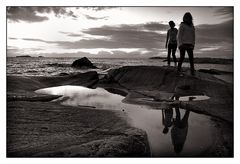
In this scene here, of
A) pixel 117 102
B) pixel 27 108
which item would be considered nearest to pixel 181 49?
pixel 117 102

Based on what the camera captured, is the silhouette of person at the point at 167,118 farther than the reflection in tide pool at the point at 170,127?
Yes

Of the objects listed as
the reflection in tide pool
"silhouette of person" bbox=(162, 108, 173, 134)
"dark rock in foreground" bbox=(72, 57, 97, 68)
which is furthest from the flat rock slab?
"dark rock in foreground" bbox=(72, 57, 97, 68)

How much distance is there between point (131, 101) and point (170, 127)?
5.63 feet

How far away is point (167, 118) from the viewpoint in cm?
414

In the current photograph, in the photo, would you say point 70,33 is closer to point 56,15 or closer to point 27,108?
point 56,15

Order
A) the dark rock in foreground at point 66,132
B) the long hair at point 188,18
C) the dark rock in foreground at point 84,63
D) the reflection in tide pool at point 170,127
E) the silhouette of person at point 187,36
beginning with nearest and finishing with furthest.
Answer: the dark rock in foreground at point 66,132 → the reflection in tide pool at point 170,127 → the long hair at point 188,18 → the silhouette of person at point 187,36 → the dark rock in foreground at point 84,63

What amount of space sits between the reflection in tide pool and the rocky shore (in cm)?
15

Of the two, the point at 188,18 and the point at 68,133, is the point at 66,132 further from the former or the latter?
the point at 188,18

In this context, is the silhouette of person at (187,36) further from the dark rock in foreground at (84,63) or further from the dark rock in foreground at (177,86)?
the dark rock in foreground at (84,63)

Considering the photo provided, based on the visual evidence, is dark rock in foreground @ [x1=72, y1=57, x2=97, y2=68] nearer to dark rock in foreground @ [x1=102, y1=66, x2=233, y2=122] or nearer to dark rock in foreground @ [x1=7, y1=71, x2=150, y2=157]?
dark rock in foreground @ [x1=102, y1=66, x2=233, y2=122]

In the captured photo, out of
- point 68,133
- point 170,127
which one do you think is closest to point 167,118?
point 170,127

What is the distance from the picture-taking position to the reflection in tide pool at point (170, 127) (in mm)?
3098

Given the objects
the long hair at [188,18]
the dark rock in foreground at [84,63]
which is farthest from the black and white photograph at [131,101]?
the dark rock in foreground at [84,63]
